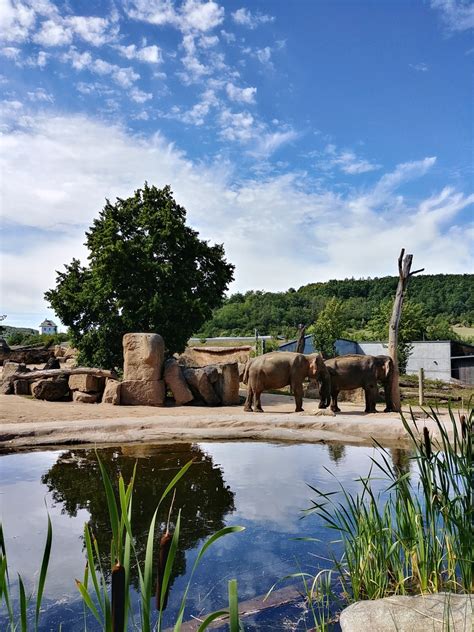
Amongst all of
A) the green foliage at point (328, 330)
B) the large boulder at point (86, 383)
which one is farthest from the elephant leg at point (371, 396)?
the green foliage at point (328, 330)

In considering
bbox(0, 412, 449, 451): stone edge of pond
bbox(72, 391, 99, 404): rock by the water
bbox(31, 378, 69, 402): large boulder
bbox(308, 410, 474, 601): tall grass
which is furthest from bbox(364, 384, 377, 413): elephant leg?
bbox(308, 410, 474, 601): tall grass

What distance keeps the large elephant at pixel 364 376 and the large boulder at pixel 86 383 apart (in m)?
5.60

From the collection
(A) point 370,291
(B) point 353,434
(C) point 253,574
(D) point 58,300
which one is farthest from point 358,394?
(A) point 370,291

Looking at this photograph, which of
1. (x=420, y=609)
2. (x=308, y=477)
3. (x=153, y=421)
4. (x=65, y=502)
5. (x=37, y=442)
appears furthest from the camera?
(x=153, y=421)

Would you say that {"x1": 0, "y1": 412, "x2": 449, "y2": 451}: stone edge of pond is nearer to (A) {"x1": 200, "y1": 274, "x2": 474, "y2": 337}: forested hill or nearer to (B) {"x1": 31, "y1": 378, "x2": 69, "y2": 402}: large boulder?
(B) {"x1": 31, "y1": 378, "x2": 69, "y2": 402}: large boulder

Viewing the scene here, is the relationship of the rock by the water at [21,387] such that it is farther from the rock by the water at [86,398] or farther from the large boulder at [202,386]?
the large boulder at [202,386]

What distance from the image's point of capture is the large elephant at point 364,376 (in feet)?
38.5

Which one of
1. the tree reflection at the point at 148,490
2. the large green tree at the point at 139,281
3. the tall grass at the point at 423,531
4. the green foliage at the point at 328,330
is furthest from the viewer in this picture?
the green foliage at the point at 328,330

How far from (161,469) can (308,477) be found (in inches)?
70.5

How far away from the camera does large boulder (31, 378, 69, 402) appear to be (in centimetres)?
1324

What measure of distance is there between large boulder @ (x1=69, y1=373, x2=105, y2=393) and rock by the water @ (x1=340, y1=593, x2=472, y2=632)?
1150 cm

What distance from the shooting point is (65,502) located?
5277 millimetres

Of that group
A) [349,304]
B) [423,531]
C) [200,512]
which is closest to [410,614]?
[423,531]

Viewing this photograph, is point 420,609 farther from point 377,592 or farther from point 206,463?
point 206,463
